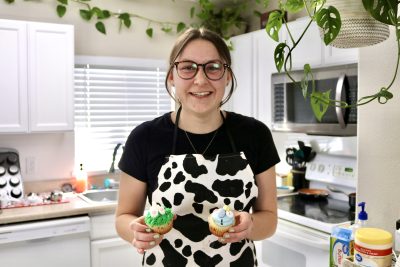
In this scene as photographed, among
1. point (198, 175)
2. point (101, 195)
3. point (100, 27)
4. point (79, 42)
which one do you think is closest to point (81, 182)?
point (101, 195)

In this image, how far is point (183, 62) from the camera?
1311 mm

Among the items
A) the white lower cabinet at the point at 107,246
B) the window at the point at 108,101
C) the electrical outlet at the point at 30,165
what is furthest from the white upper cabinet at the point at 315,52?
the electrical outlet at the point at 30,165

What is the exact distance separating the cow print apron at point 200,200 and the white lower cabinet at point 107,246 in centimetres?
144

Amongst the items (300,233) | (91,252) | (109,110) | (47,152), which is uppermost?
(109,110)

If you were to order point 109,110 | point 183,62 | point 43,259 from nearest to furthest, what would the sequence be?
point 183,62 < point 43,259 < point 109,110

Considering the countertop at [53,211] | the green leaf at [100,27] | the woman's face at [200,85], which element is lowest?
the countertop at [53,211]

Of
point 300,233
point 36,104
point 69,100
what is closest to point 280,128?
point 300,233

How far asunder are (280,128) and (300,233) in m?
0.85

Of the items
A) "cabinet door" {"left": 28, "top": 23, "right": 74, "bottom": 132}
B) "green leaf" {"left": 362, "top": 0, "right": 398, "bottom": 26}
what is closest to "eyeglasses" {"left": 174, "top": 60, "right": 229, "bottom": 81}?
"green leaf" {"left": 362, "top": 0, "right": 398, "bottom": 26}

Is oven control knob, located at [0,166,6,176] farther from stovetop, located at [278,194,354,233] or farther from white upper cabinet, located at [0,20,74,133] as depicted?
stovetop, located at [278,194,354,233]

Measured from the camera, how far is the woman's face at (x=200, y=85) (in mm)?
1287

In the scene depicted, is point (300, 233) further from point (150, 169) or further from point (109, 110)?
point (109, 110)

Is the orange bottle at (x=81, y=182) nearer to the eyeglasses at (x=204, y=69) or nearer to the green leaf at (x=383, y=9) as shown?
the eyeglasses at (x=204, y=69)

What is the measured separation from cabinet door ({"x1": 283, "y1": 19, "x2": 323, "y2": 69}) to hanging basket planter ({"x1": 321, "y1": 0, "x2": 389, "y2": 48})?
1.67 m
